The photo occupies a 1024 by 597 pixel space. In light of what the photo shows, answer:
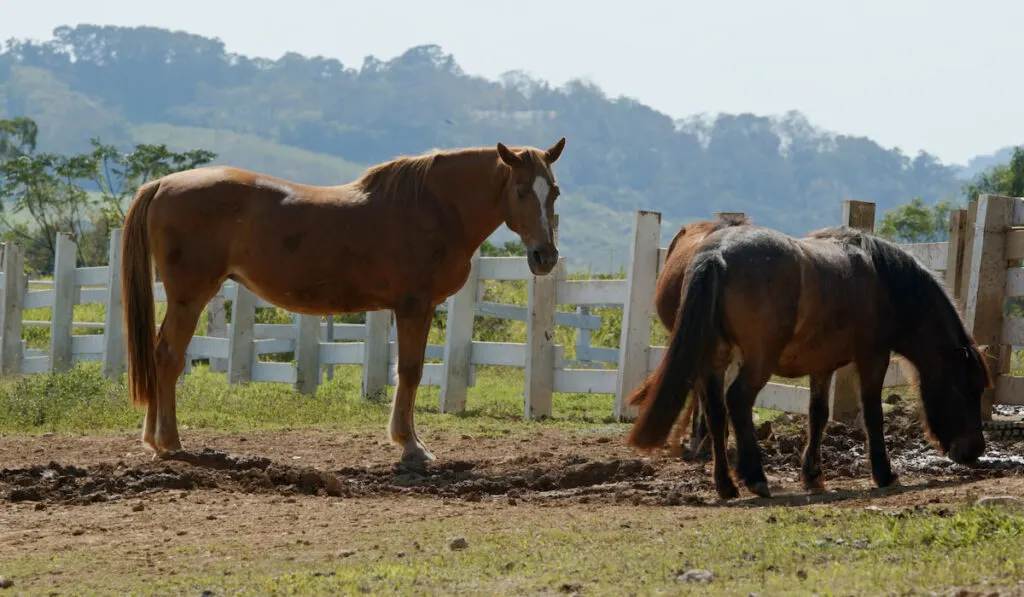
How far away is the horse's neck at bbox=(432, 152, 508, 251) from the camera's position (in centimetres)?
873

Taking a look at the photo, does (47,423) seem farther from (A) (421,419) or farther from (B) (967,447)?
(B) (967,447)

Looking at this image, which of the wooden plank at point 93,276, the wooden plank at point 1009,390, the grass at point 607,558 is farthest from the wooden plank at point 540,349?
the wooden plank at point 93,276

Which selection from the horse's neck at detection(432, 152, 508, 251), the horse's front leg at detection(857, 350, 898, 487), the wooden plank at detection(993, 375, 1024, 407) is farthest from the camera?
the wooden plank at detection(993, 375, 1024, 407)

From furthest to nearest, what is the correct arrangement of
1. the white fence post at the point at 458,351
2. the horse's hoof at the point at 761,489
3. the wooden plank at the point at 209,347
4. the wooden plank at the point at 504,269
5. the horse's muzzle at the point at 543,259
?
1. the wooden plank at the point at 209,347
2. the white fence post at the point at 458,351
3. the wooden plank at the point at 504,269
4. the horse's muzzle at the point at 543,259
5. the horse's hoof at the point at 761,489

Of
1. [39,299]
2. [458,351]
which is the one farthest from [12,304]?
[458,351]

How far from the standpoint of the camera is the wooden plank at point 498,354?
11.9 m

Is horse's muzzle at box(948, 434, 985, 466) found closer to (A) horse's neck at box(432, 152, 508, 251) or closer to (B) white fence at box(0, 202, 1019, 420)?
(B) white fence at box(0, 202, 1019, 420)

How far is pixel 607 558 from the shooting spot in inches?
185

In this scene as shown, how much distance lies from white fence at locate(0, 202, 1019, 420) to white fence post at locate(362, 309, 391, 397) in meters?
0.01

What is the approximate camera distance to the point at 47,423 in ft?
35.6

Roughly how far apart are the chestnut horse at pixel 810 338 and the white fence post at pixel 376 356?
6476 mm

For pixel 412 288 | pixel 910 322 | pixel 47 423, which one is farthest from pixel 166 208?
pixel 910 322

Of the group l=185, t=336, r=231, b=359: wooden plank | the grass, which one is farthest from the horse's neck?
l=185, t=336, r=231, b=359: wooden plank

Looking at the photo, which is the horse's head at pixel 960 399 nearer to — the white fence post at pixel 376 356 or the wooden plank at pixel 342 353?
the white fence post at pixel 376 356
